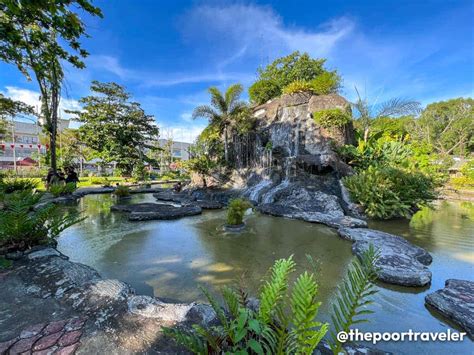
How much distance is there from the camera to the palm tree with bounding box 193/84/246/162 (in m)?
14.2

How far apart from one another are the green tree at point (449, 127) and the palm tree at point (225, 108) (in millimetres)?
25120

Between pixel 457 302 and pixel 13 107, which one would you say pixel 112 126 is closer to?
pixel 13 107

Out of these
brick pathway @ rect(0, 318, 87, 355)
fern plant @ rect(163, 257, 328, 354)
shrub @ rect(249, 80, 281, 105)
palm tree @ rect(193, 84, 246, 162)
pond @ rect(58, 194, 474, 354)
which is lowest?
pond @ rect(58, 194, 474, 354)

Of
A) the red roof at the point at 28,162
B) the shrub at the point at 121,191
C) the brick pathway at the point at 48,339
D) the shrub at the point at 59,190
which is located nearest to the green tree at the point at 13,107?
the shrub at the point at 59,190

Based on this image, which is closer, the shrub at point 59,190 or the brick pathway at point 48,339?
the brick pathway at point 48,339

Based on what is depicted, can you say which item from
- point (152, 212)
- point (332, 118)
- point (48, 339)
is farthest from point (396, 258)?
point (332, 118)

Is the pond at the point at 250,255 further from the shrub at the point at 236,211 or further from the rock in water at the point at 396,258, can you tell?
the shrub at the point at 236,211

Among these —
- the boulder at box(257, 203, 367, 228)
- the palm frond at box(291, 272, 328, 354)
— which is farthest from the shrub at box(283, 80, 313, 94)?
the palm frond at box(291, 272, 328, 354)

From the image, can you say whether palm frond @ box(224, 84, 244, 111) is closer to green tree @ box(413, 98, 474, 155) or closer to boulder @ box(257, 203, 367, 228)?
boulder @ box(257, 203, 367, 228)

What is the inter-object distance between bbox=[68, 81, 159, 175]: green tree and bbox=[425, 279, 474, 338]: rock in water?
24.5 meters

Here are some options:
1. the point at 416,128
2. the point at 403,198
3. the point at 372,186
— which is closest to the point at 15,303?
the point at 372,186

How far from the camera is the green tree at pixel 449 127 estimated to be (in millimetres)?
27987

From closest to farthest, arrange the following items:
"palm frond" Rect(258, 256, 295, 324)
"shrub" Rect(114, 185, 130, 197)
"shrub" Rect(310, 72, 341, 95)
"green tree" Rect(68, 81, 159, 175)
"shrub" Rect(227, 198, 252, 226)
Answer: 1. "palm frond" Rect(258, 256, 295, 324)
2. "shrub" Rect(227, 198, 252, 226)
3. "shrub" Rect(114, 185, 130, 197)
4. "shrub" Rect(310, 72, 341, 95)
5. "green tree" Rect(68, 81, 159, 175)

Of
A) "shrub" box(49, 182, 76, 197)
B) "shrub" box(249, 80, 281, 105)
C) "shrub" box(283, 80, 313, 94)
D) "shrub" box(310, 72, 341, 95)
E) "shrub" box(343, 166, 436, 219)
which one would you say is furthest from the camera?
"shrub" box(249, 80, 281, 105)
